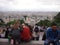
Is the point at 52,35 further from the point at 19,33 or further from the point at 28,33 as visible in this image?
the point at 19,33

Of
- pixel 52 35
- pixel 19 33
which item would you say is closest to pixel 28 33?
pixel 19 33

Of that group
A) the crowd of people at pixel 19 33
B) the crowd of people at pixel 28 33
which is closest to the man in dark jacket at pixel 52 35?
the crowd of people at pixel 28 33

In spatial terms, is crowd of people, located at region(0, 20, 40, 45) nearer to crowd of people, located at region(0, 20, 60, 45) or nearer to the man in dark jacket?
crowd of people, located at region(0, 20, 60, 45)

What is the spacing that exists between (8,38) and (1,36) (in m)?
0.32

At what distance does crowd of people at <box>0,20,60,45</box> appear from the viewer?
3.15 metres

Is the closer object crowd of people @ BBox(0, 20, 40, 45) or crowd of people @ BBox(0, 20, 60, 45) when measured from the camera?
crowd of people @ BBox(0, 20, 60, 45)

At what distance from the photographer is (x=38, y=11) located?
13.5ft

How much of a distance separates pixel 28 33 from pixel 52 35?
0.61m

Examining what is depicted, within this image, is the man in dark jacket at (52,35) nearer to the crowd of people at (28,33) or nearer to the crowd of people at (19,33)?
the crowd of people at (28,33)

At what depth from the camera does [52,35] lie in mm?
3186

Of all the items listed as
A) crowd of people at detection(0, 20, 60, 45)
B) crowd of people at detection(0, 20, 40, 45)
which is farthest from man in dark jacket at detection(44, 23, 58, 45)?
crowd of people at detection(0, 20, 40, 45)

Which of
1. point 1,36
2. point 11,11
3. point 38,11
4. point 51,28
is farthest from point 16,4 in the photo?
point 51,28

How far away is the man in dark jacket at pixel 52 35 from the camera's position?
3.12 metres

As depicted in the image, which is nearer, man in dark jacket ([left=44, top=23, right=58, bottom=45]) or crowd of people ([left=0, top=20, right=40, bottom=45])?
man in dark jacket ([left=44, top=23, right=58, bottom=45])
